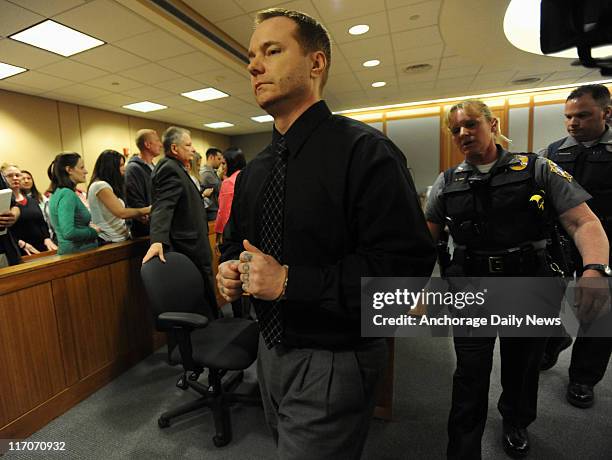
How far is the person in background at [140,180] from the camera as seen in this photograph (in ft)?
9.34

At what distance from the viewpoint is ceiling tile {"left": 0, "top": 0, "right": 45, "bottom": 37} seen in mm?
3068

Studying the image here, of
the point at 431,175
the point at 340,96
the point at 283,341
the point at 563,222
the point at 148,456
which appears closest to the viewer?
the point at 283,341

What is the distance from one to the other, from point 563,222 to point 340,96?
6489 mm

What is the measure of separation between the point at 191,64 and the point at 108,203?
301 centimetres

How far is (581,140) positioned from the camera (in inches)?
77.5

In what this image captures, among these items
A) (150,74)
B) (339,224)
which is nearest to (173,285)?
(339,224)

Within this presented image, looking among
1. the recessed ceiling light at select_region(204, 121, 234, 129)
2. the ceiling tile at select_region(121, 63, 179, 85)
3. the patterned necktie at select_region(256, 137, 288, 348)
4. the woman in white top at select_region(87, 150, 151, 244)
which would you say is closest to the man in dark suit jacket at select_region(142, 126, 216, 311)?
the woman in white top at select_region(87, 150, 151, 244)

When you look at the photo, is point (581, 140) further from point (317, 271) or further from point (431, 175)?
point (431, 175)

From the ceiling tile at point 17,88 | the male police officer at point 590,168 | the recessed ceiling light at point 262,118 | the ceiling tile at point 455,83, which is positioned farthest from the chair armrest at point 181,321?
the recessed ceiling light at point 262,118

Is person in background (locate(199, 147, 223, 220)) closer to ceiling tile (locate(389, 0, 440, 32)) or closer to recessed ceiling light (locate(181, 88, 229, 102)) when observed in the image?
recessed ceiling light (locate(181, 88, 229, 102))

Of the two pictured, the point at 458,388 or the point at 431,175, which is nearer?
the point at 458,388

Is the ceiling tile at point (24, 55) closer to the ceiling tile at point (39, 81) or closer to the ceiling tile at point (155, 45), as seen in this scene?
the ceiling tile at point (39, 81)

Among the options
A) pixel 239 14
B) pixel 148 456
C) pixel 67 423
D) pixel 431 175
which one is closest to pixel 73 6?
pixel 239 14

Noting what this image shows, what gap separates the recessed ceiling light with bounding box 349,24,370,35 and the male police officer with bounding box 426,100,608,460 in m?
2.96
